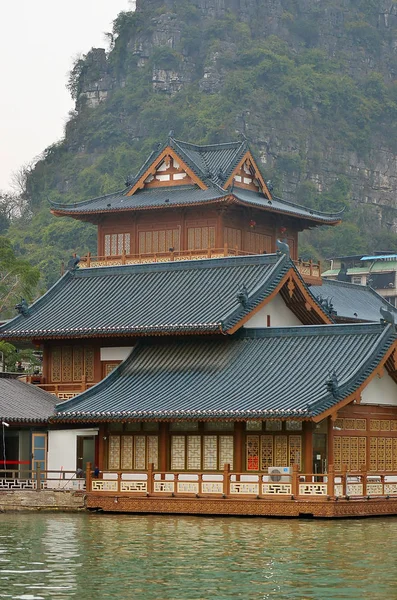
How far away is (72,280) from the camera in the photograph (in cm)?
6116

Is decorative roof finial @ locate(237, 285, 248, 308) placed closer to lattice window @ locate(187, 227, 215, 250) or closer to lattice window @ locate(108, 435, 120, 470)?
lattice window @ locate(108, 435, 120, 470)

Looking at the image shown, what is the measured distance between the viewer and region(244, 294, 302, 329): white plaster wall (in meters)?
54.5

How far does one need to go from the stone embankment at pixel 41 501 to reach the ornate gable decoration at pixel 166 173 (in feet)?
75.6

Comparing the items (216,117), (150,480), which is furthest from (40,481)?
(216,117)

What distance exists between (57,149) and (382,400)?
135m

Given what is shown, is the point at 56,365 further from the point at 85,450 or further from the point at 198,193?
the point at 198,193

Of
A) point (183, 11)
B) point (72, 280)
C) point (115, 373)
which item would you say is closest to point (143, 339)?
point (115, 373)

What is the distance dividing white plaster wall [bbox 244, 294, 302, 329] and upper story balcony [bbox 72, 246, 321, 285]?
957cm

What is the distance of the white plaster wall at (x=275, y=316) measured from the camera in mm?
54531

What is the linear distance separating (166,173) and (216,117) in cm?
10722

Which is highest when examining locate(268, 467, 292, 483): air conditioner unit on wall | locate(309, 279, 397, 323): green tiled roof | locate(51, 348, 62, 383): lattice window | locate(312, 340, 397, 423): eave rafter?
locate(309, 279, 397, 323): green tiled roof

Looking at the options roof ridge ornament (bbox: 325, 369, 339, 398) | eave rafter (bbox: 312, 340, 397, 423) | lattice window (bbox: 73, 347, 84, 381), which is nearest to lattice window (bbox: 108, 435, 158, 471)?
lattice window (bbox: 73, 347, 84, 381)

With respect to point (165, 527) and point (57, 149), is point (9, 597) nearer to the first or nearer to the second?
point (165, 527)

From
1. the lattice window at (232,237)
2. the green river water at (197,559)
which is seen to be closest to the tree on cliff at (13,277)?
the lattice window at (232,237)
